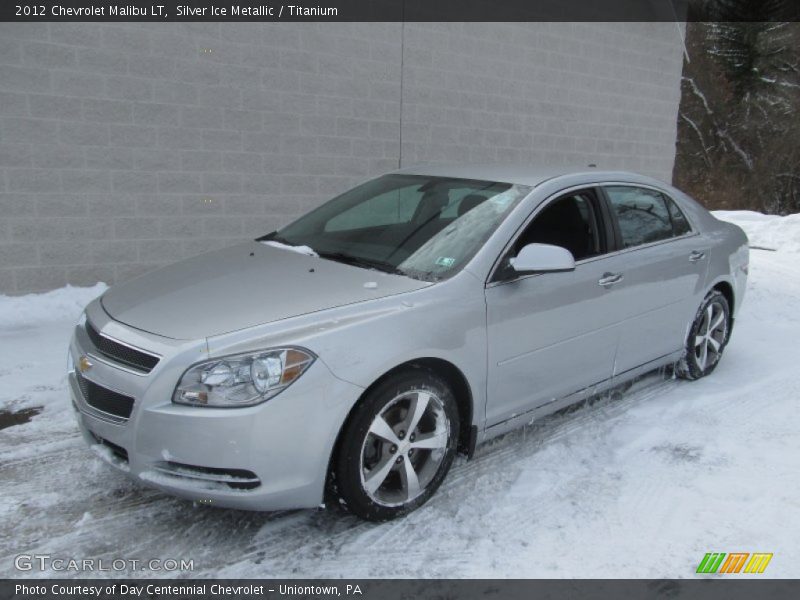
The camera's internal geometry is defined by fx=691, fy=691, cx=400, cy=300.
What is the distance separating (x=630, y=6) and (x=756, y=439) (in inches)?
344

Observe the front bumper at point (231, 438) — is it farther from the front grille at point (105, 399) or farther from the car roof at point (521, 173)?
the car roof at point (521, 173)

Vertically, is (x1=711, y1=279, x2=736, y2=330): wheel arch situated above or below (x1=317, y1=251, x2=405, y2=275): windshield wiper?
below

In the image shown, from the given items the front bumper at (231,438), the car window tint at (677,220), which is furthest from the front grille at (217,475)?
the car window tint at (677,220)

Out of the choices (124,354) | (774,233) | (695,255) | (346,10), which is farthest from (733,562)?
(774,233)

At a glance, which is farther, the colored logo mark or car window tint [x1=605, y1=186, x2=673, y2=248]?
car window tint [x1=605, y1=186, x2=673, y2=248]

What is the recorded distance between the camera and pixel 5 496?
3.21m

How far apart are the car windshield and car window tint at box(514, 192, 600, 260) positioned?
0.57 feet

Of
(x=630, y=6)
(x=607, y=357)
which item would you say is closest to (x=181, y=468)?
(x=607, y=357)

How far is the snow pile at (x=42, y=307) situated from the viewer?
5.72 metres

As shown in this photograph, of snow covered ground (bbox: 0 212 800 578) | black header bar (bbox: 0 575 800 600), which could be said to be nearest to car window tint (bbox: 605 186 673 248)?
snow covered ground (bbox: 0 212 800 578)

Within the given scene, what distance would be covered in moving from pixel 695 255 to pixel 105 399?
3.76 m

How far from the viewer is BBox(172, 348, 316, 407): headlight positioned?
8.61 feet

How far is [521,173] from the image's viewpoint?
13.3ft

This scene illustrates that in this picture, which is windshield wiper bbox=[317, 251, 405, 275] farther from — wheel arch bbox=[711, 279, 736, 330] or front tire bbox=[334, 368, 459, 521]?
wheel arch bbox=[711, 279, 736, 330]
